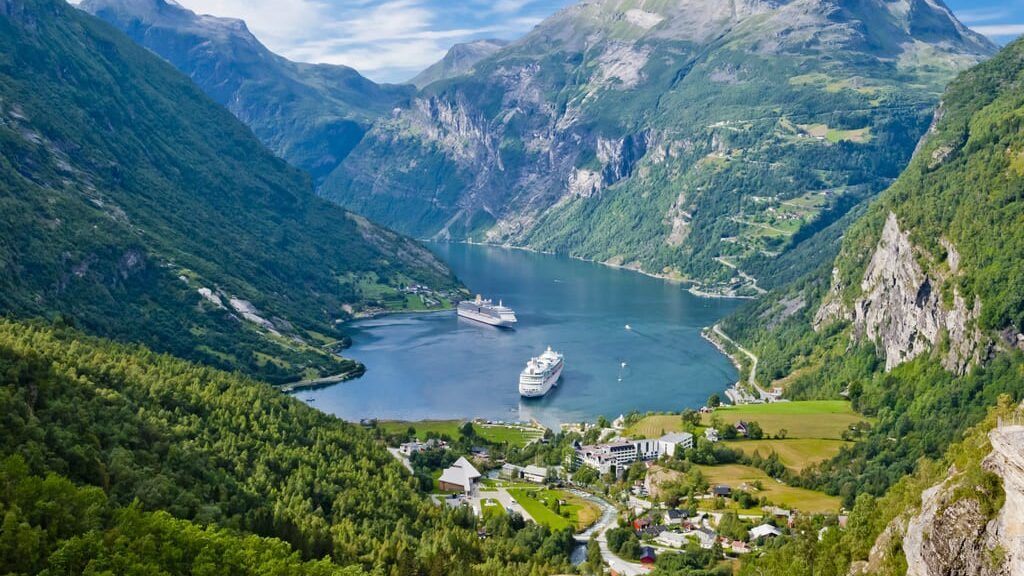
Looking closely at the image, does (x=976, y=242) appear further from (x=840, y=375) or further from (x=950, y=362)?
(x=840, y=375)

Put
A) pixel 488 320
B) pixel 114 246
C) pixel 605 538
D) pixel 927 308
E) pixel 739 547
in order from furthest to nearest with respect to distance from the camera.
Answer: pixel 488 320, pixel 114 246, pixel 927 308, pixel 605 538, pixel 739 547

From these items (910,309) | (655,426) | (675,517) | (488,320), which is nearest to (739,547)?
(675,517)

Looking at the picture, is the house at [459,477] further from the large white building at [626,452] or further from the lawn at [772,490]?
the lawn at [772,490]

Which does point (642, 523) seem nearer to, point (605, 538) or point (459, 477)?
point (605, 538)

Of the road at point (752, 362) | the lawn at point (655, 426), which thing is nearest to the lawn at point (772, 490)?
the lawn at point (655, 426)

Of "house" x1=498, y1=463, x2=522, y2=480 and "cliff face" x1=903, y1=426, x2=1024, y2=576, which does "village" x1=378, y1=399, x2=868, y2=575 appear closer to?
"house" x1=498, y1=463, x2=522, y2=480

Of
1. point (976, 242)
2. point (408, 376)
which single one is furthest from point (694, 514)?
point (408, 376)
